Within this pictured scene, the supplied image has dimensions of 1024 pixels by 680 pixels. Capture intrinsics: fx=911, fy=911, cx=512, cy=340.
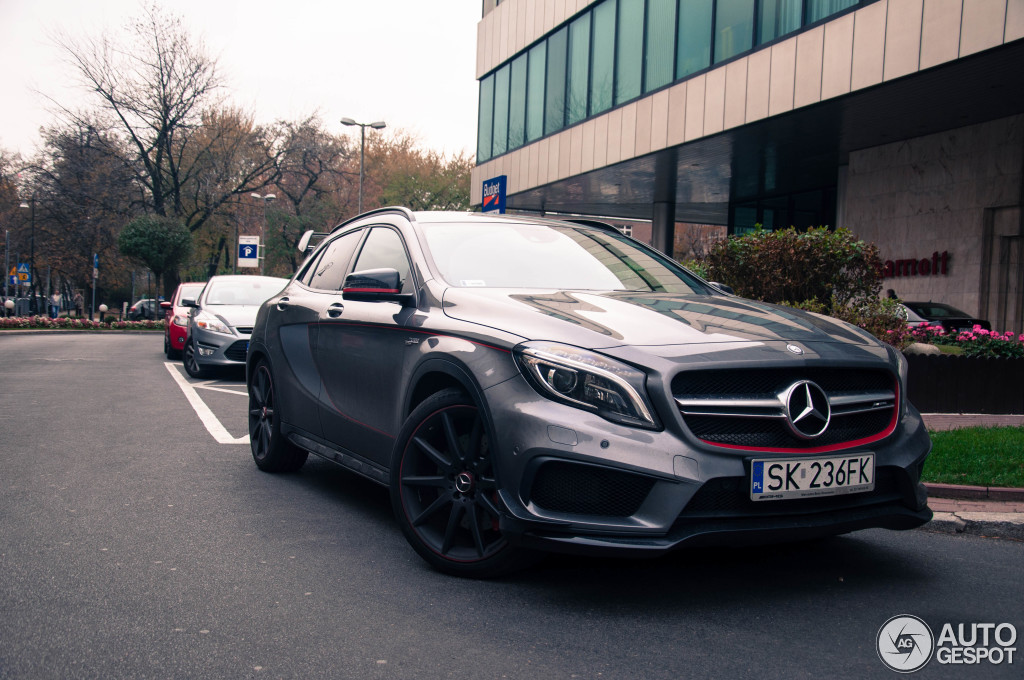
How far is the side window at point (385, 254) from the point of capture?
465cm

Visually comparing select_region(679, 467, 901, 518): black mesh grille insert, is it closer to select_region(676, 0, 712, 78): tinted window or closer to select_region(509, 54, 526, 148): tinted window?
select_region(676, 0, 712, 78): tinted window

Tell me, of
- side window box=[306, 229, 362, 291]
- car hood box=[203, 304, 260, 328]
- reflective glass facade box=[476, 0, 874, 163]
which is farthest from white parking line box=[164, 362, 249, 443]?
reflective glass facade box=[476, 0, 874, 163]

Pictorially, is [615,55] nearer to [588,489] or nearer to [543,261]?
[543,261]

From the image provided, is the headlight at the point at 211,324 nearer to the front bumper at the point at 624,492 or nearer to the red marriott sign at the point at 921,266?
the front bumper at the point at 624,492

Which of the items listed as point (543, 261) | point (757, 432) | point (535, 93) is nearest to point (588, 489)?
point (757, 432)

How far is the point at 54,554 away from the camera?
4.06m

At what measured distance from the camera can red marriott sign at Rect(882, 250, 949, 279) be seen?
18.3 m

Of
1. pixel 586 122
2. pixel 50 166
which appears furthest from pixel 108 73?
pixel 586 122

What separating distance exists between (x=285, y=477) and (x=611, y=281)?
2692 mm

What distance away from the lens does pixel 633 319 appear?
370 cm

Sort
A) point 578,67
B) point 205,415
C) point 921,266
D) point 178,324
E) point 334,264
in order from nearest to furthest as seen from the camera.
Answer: point 334,264 → point 205,415 → point 178,324 → point 921,266 → point 578,67

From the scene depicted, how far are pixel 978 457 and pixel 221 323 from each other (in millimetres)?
10502

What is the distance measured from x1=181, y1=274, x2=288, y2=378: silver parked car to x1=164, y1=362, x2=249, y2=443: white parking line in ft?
1.48

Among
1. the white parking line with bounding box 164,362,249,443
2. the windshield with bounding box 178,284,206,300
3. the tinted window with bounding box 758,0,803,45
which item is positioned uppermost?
the tinted window with bounding box 758,0,803,45
